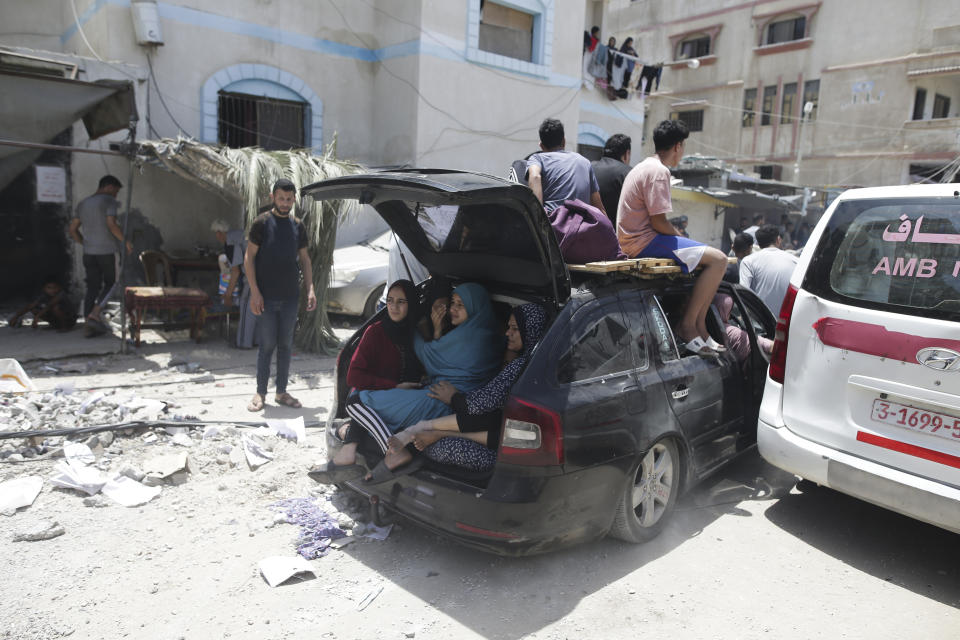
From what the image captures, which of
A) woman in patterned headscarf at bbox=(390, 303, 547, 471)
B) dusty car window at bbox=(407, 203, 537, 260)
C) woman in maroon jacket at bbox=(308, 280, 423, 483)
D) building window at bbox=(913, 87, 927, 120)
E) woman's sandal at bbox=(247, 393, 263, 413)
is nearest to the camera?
woman in patterned headscarf at bbox=(390, 303, 547, 471)

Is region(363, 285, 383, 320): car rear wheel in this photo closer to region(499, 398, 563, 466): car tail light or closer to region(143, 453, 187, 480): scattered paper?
region(143, 453, 187, 480): scattered paper

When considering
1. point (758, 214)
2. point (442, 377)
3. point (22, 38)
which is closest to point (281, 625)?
point (442, 377)

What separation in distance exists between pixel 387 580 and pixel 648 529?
1506 millimetres

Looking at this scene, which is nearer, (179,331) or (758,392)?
(758,392)

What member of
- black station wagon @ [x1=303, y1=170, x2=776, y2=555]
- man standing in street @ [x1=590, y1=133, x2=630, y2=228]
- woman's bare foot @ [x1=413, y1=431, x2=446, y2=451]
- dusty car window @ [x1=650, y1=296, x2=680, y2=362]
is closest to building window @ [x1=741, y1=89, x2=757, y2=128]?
man standing in street @ [x1=590, y1=133, x2=630, y2=228]

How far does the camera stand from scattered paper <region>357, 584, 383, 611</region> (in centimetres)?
314

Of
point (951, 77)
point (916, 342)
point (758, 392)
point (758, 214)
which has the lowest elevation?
point (758, 392)

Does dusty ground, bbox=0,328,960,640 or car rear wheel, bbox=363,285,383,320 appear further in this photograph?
car rear wheel, bbox=363,285,383,320

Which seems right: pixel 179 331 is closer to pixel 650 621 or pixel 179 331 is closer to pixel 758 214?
pixel 650 621

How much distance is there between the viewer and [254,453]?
488 cm

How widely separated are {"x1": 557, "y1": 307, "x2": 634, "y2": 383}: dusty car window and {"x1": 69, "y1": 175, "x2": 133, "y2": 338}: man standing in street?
23.7 feet

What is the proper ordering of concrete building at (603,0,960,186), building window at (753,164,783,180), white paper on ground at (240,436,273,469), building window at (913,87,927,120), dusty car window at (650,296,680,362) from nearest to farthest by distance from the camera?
dusty car window at (650,296,680,362) → white paper on ground at (240,436,273,469) → concrete building at (603,0,960,186) → building window at (913,87,927,120) → building window at (753,164,783,180)

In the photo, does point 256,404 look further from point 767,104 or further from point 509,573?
point 767,104

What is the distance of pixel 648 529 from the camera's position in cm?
378
